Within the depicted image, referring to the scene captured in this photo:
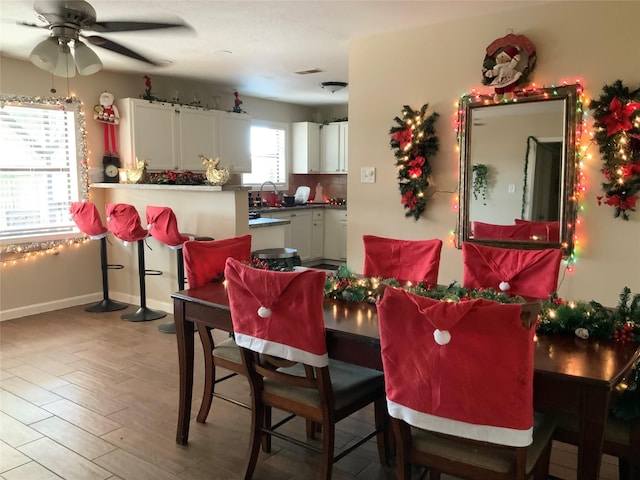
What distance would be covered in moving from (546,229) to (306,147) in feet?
15.5

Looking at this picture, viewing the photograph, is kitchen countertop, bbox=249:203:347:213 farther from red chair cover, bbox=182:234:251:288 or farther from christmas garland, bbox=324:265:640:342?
christmas garland, bbox=324:265:640:342

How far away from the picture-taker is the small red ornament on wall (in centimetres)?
340

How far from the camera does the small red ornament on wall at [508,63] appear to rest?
134 inches

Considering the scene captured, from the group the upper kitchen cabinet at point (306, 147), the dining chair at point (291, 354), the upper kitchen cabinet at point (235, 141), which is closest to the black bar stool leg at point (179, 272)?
the upper kitchen cabinet at point (235, 141)

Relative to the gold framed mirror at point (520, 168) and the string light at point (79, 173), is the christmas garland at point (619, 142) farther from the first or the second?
the string light at point (79, 173)

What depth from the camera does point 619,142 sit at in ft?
10.3

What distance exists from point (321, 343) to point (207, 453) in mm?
1059

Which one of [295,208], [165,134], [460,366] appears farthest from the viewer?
[295,208]

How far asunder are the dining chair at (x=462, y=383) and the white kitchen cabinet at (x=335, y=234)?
5586mm

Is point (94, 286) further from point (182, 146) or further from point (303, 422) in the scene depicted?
point (303, 422)

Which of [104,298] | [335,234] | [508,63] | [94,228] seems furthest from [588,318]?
[335,234]

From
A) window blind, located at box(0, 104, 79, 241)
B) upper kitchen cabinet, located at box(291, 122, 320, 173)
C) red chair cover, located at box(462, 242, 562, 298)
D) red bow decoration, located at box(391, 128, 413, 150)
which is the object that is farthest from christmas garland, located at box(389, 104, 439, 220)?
upper kitchen cabinet, located at box(291, 122, 320, 173)

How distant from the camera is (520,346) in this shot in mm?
1455

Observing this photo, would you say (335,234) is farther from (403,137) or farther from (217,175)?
(403,137)
